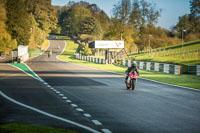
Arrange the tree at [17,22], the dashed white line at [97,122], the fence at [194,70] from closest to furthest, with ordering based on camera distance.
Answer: the dashed white line at [97,122] < the fence at [194,70] < the tree at [17,22]

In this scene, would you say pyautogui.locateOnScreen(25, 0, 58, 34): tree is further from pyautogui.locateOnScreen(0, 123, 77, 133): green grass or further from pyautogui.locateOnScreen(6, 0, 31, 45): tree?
pyautogui.locateOnScreen(0, 123, 77, 133): green grass

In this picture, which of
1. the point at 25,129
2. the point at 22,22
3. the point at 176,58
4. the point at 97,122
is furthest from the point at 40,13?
the point at 25,129

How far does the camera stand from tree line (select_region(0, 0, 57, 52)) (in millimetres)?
91875

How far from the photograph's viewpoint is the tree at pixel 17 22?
344 feet

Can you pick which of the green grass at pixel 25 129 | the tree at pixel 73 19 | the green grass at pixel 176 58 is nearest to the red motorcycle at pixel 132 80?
the green grass at pixel 25 129

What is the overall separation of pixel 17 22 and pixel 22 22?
2297mm

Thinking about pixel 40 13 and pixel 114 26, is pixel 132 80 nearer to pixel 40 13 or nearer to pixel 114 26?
pixel 114 26

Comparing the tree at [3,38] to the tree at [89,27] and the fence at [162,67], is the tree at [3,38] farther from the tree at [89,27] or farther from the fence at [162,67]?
the tree at [89,27]

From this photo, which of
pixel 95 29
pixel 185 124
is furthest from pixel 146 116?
pixel 95 29

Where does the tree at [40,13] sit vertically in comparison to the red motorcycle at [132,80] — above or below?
above

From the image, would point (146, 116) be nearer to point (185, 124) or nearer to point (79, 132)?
point (185, 124)

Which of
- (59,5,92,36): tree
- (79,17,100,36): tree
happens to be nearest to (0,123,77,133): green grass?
(79,17,100,36): tree

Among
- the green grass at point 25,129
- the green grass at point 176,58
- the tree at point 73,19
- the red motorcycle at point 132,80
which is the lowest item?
the green grass at point 25,129

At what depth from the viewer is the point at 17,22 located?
10688 centimetres
